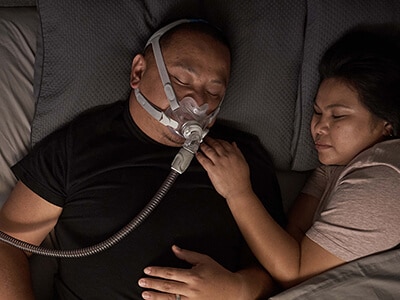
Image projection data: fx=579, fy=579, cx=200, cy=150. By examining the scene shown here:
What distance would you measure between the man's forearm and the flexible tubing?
0.21ft

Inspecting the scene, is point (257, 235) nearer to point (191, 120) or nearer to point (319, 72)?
point (191, 120)

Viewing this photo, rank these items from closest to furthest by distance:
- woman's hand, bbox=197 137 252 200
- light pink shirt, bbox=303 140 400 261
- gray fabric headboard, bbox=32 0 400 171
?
1. light pink shirt, bbox=303 140 400 261
2. woman's hand, bbox=197 137 252 200
3. gray fabric headboard, bbox=32 0 400 171

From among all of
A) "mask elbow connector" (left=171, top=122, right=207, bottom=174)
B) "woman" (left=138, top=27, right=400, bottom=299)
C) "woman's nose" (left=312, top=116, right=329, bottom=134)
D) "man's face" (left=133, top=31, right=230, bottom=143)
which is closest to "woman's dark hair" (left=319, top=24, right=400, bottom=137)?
"woman" (left=138, top=27, right=400, bottom=299)

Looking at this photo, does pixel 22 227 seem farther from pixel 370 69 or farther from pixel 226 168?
pixel 370 69

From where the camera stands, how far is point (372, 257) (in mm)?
1350

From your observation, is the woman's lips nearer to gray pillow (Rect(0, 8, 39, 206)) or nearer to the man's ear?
the man's ear

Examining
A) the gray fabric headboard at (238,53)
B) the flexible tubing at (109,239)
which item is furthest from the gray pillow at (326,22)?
the flexible tubing at (109,239)

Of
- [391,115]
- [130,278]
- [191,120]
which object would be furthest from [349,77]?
[130,278]

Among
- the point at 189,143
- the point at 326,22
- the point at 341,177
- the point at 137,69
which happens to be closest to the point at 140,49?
the point at 137,69

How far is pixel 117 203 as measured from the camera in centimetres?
142

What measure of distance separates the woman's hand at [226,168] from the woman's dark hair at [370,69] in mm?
341

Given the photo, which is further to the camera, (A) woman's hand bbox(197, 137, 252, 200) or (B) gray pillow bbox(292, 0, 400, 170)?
(B) gray pillow bbox(292, 0, 400, 170)

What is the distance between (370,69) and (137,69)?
59 centimetres

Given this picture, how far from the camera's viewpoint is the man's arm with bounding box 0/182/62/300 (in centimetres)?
137
